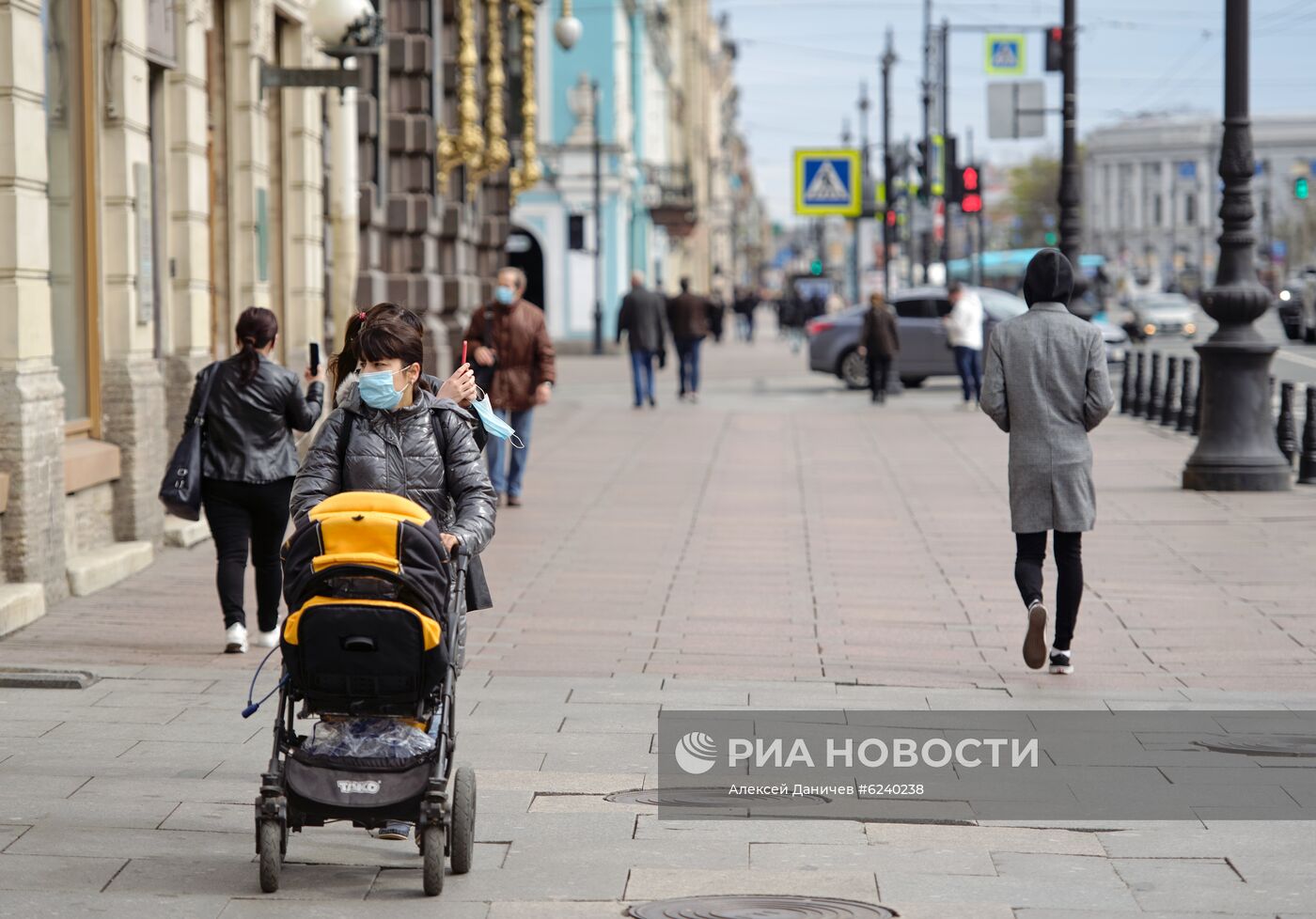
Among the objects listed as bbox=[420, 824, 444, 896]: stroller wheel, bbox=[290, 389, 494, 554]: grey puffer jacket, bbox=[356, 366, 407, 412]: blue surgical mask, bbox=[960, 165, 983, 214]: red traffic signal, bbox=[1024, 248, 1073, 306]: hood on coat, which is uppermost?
bbox=[960, 165, 983, 214]: red traffic signal

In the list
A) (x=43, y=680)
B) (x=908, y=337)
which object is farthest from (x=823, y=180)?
(x=43, y=680)

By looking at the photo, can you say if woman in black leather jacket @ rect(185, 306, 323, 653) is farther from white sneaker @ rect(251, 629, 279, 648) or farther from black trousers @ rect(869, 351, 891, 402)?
black trousers @ rect(869, 351, 891, 402)

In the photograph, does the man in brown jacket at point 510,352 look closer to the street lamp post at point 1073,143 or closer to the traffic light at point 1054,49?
the street lamp post at point 1073,143

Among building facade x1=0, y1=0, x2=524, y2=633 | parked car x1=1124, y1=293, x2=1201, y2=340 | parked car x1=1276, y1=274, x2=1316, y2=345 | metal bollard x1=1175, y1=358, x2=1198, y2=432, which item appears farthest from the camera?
parked car x1=1124, y1=293, x2=1201, y2=340

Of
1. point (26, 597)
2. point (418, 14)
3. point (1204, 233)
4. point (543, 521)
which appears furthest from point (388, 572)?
point (1204, 233)

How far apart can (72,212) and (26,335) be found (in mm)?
1777

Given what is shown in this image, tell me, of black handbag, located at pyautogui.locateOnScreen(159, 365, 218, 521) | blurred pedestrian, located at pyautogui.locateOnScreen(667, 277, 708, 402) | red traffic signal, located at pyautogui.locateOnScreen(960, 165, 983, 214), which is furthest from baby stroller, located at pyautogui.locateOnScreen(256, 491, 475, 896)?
red traffic signal, located at pyautogui.locateOnScreen(960, 165, 983, 214)

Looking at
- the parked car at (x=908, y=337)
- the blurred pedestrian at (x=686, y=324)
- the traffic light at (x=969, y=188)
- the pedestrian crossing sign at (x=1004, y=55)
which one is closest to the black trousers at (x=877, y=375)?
the blurred pedestrian at (x=686, y=324)

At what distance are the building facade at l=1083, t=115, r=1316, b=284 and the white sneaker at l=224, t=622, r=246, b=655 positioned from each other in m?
133

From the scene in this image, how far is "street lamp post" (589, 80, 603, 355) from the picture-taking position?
46438 millimetres

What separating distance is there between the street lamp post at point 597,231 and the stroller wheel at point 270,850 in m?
41.2

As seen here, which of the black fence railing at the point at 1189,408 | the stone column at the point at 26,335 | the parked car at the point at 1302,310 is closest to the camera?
the stone column at the point at 26,335

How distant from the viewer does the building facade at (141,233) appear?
34.4 ft

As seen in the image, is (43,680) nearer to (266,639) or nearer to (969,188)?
(266,639)
